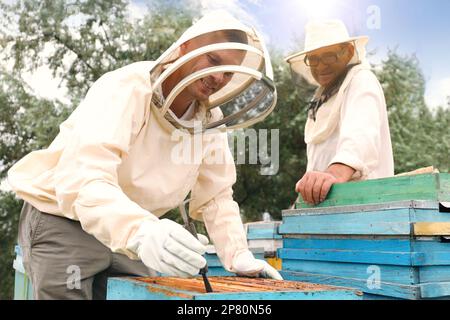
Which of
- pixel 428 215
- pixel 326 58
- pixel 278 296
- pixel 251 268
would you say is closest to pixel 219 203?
pixel 251 268

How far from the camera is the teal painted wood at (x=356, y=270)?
204 centimetres

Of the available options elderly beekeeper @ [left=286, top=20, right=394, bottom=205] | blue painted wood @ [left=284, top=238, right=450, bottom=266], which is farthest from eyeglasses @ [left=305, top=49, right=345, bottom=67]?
blue painted wood @ [left=284, top=238, right=450, bottom=266]

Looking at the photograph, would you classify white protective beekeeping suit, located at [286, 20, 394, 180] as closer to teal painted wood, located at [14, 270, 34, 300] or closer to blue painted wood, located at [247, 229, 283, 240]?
blue painted wood, located at [247, 229, 283, 240]

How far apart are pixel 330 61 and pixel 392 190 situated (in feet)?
4.51

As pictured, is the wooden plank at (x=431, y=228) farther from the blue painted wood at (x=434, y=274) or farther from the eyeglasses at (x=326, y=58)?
the eyeglasses at (x=326, y=58)

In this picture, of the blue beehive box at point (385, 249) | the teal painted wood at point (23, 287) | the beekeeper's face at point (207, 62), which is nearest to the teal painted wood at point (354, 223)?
the blue beehive box at point (385, 249)

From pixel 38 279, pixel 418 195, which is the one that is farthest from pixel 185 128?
pixel 418 195

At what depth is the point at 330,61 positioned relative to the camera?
3365 mm

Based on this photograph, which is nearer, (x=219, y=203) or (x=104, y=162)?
(x=104, y=162)

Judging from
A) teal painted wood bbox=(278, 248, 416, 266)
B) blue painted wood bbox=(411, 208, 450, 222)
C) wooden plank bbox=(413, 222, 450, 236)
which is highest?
blue painted wood bbox=(411, 208, 450, 222)

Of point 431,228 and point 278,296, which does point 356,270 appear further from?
point 278,296

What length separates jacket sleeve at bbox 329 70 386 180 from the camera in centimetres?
277
